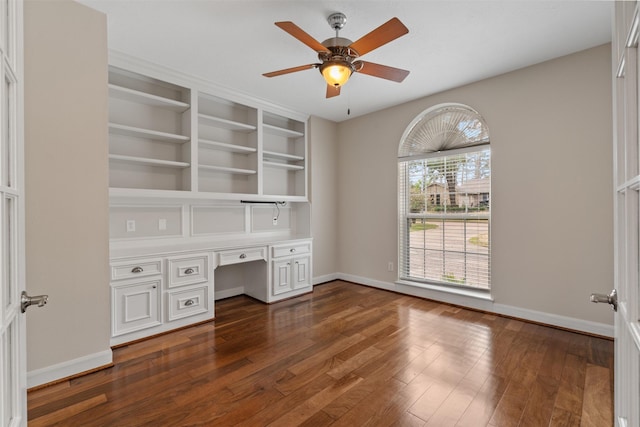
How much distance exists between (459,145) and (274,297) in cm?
298

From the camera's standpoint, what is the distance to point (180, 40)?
2604 millimetres

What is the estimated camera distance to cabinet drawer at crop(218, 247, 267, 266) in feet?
11.2


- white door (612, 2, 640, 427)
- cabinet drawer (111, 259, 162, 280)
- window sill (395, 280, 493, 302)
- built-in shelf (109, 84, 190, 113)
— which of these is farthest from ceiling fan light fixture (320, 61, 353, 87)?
window sill (395, 280, 493, 302)

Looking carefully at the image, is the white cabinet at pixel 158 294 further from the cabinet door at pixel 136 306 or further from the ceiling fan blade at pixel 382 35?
the ceiling fan blade at pixel 382 35

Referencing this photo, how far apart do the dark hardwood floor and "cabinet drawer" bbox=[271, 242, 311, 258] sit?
93 centimetres

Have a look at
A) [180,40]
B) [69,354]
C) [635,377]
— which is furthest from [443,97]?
[69,354]

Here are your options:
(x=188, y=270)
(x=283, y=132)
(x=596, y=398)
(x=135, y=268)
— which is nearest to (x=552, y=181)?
(x=596, y=398)

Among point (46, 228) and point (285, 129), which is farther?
point (285, 129)

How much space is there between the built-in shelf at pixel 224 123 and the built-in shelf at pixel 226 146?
0.23 metres

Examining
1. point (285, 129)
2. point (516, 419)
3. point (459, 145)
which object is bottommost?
point (516, 419)

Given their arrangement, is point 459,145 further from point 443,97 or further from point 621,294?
point 621,294

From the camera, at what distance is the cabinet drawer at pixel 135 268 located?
262cm

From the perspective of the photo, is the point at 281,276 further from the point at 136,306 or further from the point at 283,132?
the point at 283,132

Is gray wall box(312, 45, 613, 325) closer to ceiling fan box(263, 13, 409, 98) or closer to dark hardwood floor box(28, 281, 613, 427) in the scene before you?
dark hardwood floor box(28, 281, 613, 427)
